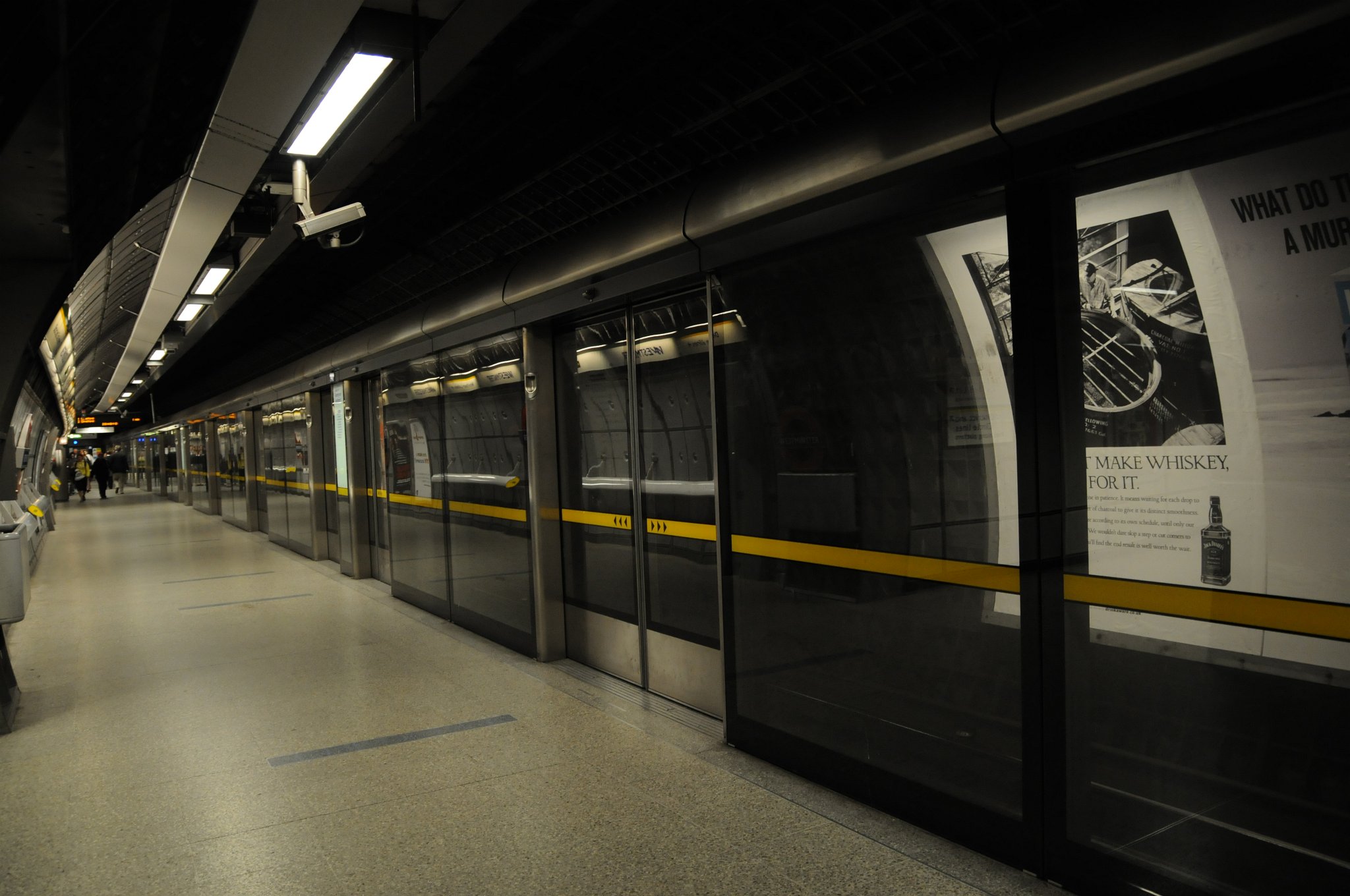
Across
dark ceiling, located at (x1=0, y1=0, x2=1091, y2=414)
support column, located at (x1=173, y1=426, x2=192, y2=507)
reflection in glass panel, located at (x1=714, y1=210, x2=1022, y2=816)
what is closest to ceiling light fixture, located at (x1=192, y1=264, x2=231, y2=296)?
dark ceiling, located at (x1=0, y1=0, x2=1091, y2=414)

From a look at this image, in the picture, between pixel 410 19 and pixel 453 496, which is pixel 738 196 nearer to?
pixel 410 19

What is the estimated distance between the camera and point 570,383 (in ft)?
19.9

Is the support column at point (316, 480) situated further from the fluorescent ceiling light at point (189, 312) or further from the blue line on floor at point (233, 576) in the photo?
the fluorescent ceiling light at point (189, 312)

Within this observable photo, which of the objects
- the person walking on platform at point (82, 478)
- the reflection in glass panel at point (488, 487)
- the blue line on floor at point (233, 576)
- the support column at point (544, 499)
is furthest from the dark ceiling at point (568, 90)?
the person walking on platform at point (82, 478)

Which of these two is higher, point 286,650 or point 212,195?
point 212,195

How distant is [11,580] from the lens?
17.2 ft

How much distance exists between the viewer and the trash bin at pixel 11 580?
5.21 meters

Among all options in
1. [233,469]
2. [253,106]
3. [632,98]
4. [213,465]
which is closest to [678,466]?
[632,98]

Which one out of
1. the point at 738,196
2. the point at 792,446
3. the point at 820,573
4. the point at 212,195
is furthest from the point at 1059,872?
the point at 212,195

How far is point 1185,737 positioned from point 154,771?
14.0ft

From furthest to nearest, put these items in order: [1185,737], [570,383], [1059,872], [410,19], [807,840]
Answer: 1. [570,383]
2. [410,19]
3. [807,840]
4. [1059,872]
5. [1185,737]

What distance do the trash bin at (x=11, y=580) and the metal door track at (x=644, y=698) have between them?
3177 millimetres

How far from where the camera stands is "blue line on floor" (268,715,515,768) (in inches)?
170

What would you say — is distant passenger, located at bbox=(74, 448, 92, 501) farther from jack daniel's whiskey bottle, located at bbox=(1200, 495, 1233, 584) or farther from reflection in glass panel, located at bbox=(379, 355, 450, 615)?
jack daniel's whiskey bottle, located at bbox=(1200, 495, 1233, 584)
